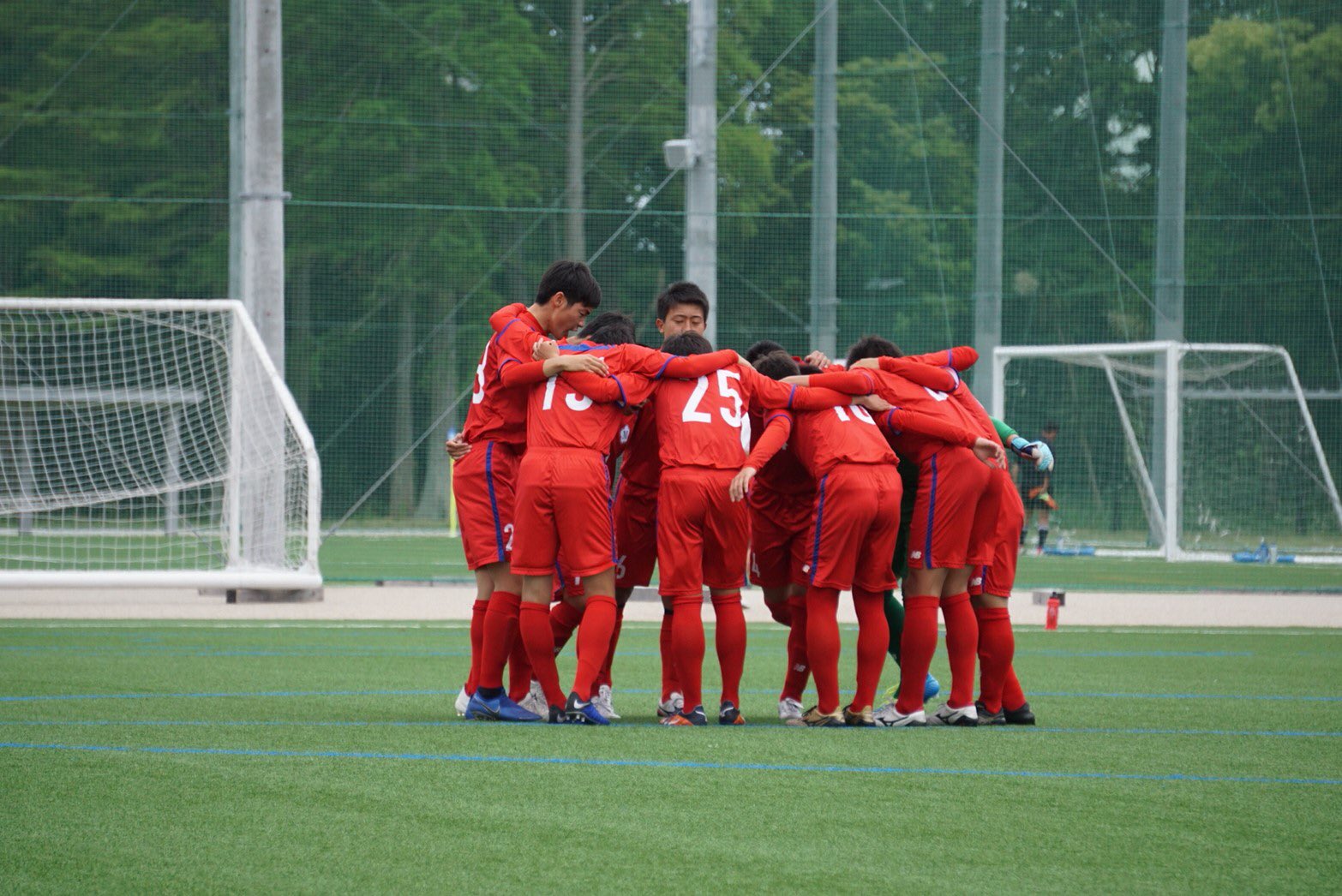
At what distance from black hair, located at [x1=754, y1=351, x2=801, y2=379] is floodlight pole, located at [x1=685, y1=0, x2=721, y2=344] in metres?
7.73

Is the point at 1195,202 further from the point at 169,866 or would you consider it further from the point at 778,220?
the point at 169,866

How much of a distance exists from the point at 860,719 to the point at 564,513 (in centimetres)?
143

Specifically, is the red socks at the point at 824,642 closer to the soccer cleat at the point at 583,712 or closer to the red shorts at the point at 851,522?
the red shorts at the point at 851,522

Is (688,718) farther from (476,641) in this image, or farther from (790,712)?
(476,641)

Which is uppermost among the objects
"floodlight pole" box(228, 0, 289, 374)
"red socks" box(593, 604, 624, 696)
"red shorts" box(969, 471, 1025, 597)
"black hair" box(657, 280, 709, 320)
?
"floodlight pole" box(228, 0, 289, 374)

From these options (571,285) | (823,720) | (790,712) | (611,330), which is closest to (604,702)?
(790,712)

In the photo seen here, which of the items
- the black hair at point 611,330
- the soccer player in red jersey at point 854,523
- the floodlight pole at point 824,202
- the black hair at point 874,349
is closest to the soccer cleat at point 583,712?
the soccer player in red jersey at point 854,523

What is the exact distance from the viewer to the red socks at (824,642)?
6.05 metres

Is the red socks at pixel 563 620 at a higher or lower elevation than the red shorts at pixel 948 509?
lower

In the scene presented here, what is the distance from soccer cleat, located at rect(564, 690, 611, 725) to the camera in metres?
5.95

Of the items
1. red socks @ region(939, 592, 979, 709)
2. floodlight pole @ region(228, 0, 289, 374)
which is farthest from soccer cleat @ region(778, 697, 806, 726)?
floodlight pole @ region(228, 0, 289, 374)

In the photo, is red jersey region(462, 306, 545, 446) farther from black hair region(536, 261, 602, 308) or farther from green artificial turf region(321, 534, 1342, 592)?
green artificial turf region(321, 534, 1342, 592)

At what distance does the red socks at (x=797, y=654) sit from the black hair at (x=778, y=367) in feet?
3.14

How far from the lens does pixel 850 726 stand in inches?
241
